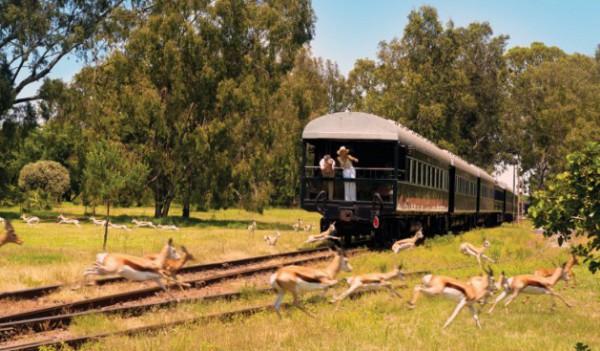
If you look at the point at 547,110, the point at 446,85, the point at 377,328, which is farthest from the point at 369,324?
the point at 547,110

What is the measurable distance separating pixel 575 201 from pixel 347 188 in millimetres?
11553

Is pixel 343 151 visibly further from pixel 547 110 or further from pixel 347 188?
pixel 547 110

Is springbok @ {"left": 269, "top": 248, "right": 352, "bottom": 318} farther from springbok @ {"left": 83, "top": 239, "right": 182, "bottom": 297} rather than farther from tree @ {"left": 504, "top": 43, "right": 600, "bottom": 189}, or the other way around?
tree @ {"left": 504, "top": 43, "right": 600, "bottom": 189}

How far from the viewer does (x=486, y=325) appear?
9.49m

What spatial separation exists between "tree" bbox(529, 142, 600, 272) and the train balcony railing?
10.5 metres

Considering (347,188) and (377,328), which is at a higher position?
(347,188)

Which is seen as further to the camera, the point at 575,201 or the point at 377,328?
the point at 575,201

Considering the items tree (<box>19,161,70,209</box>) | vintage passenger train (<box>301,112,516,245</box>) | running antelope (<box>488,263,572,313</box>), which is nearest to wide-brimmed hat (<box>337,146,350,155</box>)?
vintage passenger train (<box>301,112,516,245</box>)

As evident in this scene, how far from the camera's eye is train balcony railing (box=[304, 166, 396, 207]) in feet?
67.4

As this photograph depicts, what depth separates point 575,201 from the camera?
944 cm

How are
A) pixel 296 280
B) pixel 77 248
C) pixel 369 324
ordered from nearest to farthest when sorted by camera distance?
pixel 296 280 < pixel 369 324 < pixel 77 248

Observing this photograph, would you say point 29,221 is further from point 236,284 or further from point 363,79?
point 363,79

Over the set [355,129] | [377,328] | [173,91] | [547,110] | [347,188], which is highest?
[547,110]

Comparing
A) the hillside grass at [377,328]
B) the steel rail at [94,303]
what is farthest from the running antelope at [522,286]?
the steel rail at [94,303]
